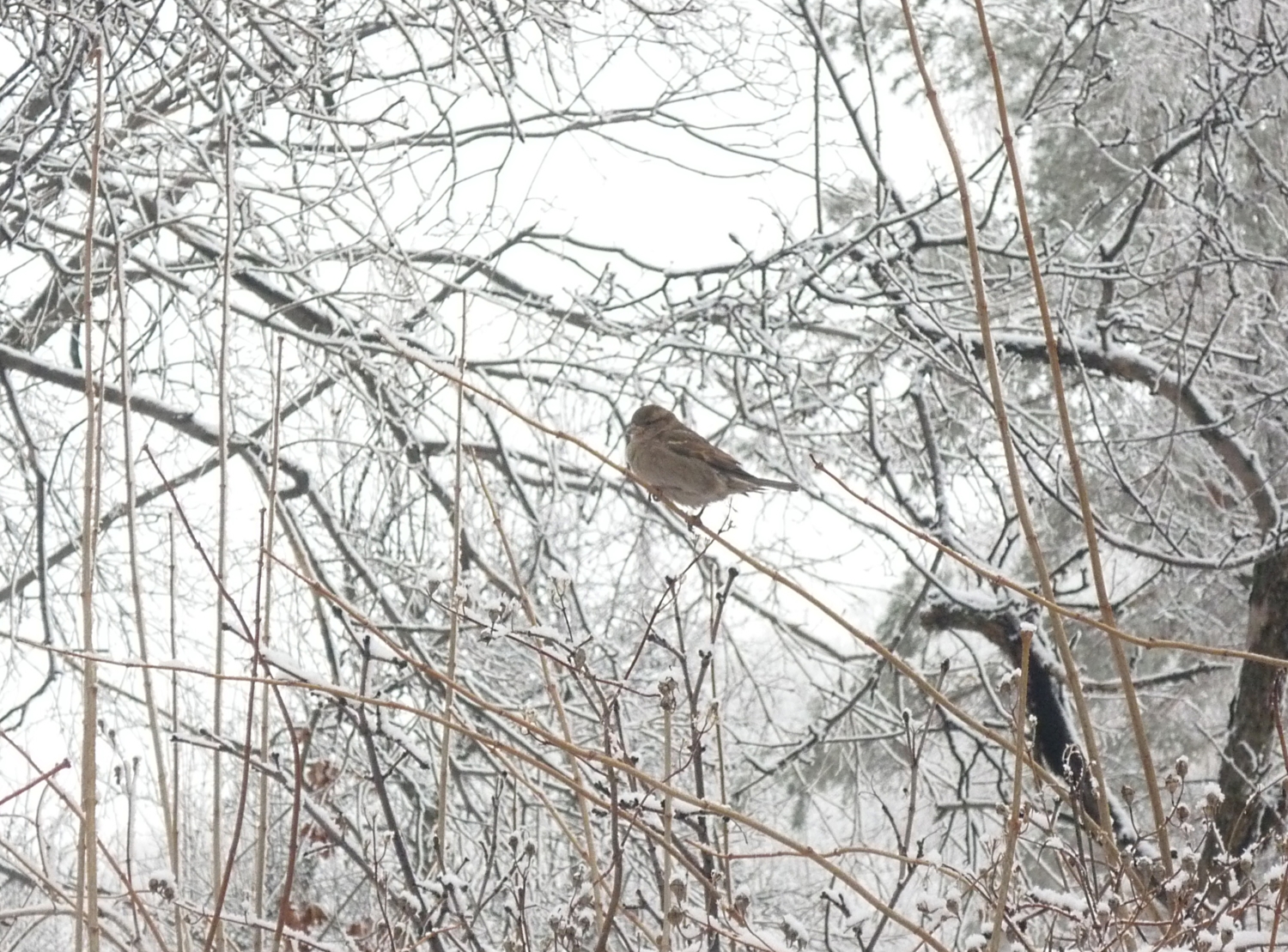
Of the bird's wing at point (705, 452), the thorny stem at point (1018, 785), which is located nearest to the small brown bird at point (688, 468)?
the bird's wing at point (705, 452)

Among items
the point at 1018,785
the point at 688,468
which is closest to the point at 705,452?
the point at 688,468

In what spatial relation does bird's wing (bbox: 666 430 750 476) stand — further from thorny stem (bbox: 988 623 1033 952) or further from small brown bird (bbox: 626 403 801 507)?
thorny stem (bbox: 988 623 1033 952)

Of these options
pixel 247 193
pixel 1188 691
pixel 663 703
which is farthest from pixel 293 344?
pixel 1188 691

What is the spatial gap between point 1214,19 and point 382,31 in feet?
11.6

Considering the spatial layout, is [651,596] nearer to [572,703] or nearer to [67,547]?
[572,703]

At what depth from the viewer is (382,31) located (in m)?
6.38

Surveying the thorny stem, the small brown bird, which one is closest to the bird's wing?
the small brown bird

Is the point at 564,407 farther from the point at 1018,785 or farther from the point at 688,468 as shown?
the point at 1018,785

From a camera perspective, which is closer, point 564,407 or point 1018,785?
point 1018,785

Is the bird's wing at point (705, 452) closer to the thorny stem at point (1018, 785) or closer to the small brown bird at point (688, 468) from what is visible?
the small brown bird at point (688, 468)

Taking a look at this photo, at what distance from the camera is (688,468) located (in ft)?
12.8

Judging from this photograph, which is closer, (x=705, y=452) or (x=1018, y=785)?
(x=1018, y=785)

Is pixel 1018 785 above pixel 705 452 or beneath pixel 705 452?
beneath

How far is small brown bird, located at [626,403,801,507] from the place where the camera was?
12.7ft
